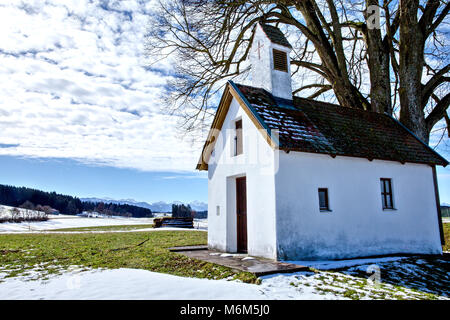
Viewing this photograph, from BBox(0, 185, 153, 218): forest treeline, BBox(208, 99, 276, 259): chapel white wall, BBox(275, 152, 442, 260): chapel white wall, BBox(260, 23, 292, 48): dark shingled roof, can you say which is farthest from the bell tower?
BBox(0, 185, 153, 218): forest treeline

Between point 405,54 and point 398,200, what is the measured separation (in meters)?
9.66

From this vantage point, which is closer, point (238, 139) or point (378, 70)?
point (238, 139)

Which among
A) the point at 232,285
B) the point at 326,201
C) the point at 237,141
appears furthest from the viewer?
the point at 237,141

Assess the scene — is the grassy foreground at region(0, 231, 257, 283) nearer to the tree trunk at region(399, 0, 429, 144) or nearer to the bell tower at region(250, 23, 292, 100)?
the bell tower at region(250, 23, 292, 100)

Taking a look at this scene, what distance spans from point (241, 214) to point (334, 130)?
15.6ft

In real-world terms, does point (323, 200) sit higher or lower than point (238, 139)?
lower

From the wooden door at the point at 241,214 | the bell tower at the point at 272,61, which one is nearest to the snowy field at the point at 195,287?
the wooden door at the point at 241,214

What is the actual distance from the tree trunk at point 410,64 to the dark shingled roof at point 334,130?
82.0 inches

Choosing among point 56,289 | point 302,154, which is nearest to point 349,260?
point 302,154

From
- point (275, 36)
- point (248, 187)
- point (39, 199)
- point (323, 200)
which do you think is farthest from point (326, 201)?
point (39, 199)

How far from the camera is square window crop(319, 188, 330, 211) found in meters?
10.4

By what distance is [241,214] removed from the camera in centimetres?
1167

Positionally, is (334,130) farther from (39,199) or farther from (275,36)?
(39,199)

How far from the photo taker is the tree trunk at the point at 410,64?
1644 centimetres
